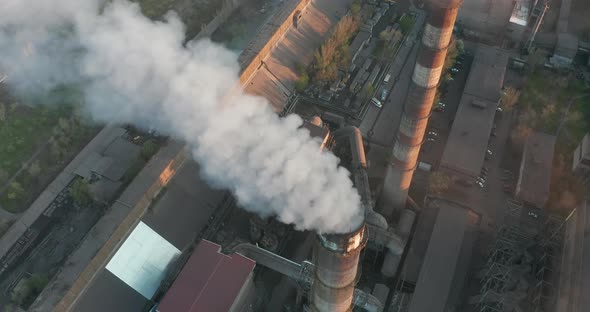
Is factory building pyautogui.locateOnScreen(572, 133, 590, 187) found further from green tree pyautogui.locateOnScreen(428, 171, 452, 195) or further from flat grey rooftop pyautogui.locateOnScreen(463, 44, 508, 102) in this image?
green tree pyautogui.locateOnScreen(428, 171, 452, 195)

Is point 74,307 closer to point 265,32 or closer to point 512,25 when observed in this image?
point 265,32

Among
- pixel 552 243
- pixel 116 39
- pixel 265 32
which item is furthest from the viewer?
pixel 265 32

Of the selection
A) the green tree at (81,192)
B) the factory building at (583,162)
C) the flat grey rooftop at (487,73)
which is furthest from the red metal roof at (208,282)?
the factory building at (583,162)

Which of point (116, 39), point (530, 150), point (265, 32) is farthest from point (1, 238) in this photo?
point (530, 150)

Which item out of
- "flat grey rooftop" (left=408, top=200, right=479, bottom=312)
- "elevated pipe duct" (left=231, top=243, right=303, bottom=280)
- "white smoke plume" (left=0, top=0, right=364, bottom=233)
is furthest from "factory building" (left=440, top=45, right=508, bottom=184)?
"elevated pipe duct" (left=231, top=243, right=303, bottom=280)

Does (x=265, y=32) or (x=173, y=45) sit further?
(x=265, y=32)

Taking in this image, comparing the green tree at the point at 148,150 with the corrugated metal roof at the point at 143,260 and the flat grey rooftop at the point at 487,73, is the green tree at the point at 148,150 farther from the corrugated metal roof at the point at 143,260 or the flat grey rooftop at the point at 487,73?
the flat grey rooftop at the point at 487,73
